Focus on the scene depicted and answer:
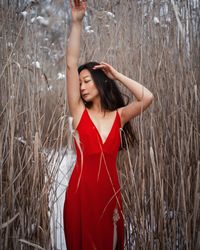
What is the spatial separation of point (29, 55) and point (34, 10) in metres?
0.16

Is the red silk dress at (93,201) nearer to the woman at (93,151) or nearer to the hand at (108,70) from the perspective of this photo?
the woman at (93,151)

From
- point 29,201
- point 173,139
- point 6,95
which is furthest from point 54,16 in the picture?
point 29,201

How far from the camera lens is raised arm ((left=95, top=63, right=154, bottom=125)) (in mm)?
1109

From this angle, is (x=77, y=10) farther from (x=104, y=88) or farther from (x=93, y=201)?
(x=93, y=201)

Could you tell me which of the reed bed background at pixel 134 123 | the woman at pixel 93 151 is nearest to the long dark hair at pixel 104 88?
the woman at pixel 93 151

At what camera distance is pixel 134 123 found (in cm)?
160

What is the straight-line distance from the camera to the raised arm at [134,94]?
1.11 metres

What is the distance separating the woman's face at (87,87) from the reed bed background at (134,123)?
0.26 feet

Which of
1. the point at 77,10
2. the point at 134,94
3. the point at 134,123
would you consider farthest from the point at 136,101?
the point at 134,123

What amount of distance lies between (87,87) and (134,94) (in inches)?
5.5

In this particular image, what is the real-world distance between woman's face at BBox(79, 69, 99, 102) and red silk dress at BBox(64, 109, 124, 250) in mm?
92

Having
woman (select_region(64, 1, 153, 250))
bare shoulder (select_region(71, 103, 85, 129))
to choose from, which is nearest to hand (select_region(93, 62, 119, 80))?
woman (select_region(64, 1, 153, 250))

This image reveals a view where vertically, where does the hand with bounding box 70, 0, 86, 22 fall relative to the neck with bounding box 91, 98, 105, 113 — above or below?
above

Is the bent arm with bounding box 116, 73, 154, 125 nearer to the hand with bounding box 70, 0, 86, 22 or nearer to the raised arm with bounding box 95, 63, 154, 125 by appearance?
the raised arm with bounding box 95, 63, 154, 125
